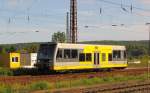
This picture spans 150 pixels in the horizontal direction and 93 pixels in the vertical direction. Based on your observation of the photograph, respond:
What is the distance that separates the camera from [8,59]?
7275 cm

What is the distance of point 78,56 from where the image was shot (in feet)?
141

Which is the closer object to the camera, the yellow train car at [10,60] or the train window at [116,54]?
the train window at [116,54]

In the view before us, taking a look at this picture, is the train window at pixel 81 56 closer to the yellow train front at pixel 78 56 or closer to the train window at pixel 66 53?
the yellow train front at pixel 78 56

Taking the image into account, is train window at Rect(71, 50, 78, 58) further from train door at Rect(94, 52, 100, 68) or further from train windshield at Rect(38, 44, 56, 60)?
train door at Rect(94, 52, 100, 68)

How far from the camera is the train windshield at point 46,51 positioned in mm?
40562

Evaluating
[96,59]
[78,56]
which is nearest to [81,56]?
[78,56]

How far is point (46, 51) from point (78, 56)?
3.29 metres

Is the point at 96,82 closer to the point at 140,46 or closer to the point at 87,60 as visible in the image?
the point at 87,60

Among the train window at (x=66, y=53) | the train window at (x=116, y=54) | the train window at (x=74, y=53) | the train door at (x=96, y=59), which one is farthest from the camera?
the train window at (x=116, y=54)

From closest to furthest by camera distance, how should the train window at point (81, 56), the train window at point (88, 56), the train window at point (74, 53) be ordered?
1. the train window at point (74, 53)
2. the train window at point (81, 56)
3. the train window at point (88, 56)

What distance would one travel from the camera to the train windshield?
4056 centimetres

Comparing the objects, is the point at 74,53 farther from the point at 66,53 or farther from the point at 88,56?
the point at 88,56

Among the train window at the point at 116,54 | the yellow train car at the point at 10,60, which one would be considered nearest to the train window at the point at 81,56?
the train window at the point at 116,54

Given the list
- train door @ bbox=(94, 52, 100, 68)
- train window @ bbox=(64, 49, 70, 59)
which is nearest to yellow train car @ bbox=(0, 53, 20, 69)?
train door @ bbox=(94, 52, 100, 68)
